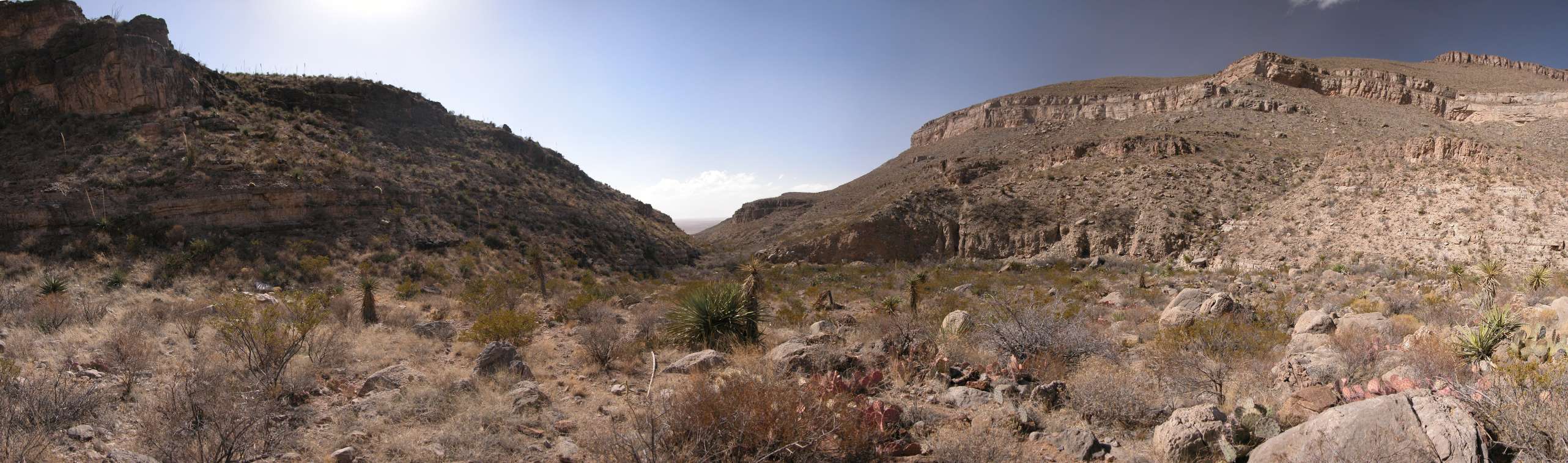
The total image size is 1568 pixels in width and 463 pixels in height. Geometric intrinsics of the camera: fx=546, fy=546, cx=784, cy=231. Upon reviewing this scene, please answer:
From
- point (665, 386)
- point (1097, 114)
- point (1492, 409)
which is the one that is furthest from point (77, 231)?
point (1097, 114)

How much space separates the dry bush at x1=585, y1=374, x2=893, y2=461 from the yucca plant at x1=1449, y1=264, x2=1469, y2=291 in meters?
18.0

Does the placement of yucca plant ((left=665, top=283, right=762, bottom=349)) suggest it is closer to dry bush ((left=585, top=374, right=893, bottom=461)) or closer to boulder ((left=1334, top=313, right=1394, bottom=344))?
dry bush ((left=585, top=374, right=893, bottom=461))

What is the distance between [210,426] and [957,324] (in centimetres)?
1025

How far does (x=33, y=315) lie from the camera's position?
29.3ft

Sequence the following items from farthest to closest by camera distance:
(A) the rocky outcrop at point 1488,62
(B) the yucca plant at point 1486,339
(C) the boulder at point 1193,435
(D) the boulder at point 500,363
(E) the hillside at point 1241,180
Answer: (A) the rocky outcrop at point 1488,62 → (E) the hillside at point 1241,180 → (D) the boulder at point 500,363 → (B) the yucca plant at point 1486,339 → (C) the boulder at point 1193,435

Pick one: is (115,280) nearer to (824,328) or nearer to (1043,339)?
(824,328)

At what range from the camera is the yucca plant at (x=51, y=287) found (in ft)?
39.5

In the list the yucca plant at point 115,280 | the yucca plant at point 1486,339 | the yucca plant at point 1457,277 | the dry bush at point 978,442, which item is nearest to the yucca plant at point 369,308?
Result: the yucca plant at point 115,280

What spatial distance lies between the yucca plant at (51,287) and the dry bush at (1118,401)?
63.3ft

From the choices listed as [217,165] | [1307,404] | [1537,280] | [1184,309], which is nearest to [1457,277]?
[1537,280]

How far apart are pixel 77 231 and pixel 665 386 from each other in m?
22.8

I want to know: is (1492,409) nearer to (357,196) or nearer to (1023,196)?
(357,196)

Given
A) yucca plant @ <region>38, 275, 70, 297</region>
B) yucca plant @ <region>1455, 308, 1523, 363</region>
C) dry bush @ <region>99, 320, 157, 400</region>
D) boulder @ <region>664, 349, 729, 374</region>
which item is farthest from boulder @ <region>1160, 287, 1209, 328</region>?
yucca plant @ <region>38, 275, 70, 297</region>

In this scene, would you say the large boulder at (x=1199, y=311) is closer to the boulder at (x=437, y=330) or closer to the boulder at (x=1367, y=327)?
the boulder at (x=1367, y=327)
